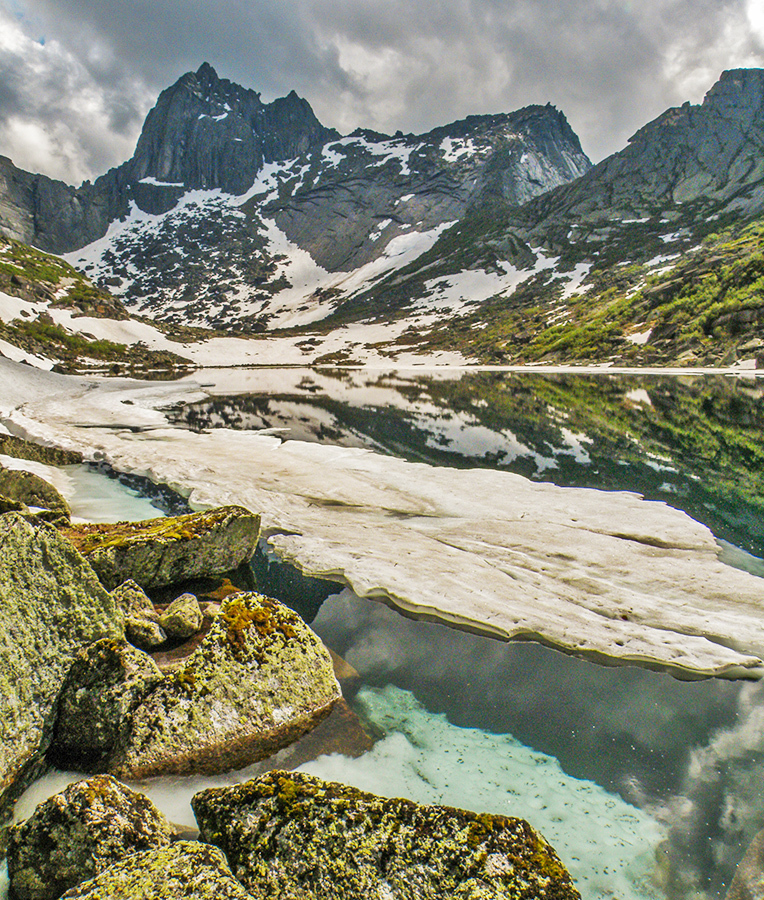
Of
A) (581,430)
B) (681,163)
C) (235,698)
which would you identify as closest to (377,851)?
(235,698)

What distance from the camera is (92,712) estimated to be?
514 cm

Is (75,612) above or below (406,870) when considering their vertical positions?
above

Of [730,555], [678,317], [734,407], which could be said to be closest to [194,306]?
[678,317]

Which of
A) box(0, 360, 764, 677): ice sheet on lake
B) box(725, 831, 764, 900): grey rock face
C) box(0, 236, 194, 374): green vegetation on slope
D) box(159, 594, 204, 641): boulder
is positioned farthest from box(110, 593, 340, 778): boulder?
box(0, 236, 194, 374): green vegetation on slope

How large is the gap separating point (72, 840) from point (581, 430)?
87.1ft

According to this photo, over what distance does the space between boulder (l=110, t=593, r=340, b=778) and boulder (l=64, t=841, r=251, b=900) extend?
1.97 m

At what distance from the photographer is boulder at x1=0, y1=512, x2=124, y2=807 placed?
4762 millimetres

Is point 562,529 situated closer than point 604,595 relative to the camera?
No

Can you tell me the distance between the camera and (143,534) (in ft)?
30.3

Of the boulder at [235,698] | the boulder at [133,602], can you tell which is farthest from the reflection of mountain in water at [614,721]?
the boulder at [133,602]

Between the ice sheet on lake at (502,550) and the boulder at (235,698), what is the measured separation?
9.99 feet

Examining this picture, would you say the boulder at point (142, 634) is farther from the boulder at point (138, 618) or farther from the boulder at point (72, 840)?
the boulder at point (72, 840)

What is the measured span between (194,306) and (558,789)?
220 meters

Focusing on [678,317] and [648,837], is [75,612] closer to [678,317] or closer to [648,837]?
[648,837]
